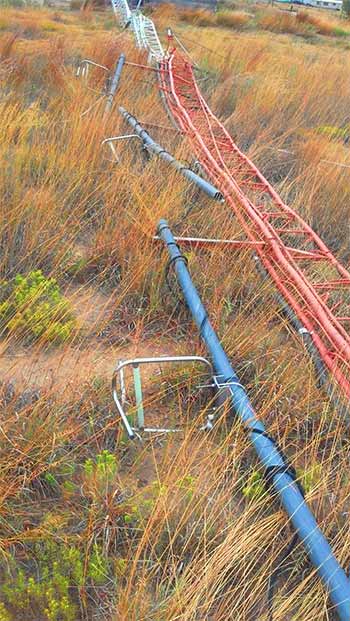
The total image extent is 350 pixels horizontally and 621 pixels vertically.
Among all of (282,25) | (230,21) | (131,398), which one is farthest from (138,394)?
(282,25)

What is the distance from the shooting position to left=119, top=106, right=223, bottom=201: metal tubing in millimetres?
3648

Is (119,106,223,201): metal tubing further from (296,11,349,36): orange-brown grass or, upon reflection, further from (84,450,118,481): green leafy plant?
(296,11,349,36): orange-brown grass

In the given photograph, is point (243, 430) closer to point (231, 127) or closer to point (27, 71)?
point (231, 127)

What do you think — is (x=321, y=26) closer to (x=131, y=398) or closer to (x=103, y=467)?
(x=131, y=398)

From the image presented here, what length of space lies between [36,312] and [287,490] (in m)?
1.43

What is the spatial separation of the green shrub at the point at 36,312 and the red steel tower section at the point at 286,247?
1239 mm

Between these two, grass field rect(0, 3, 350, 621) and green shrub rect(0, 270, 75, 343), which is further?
green shrub rect(0, 270, 75, 343)

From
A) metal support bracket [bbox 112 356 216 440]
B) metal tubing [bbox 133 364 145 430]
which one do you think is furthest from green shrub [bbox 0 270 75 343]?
metal tubing [bbox 133 364 145 430]

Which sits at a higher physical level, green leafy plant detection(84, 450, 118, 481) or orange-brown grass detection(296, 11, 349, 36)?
orange-brown grass detection(296, 11, 349, 36)

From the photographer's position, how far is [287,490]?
1.92m

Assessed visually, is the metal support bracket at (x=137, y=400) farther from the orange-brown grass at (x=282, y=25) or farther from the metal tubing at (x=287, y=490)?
the orange-brown grass at (x=282, y=25)

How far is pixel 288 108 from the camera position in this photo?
269 inches

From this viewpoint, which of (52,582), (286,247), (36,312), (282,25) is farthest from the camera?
(282,25)

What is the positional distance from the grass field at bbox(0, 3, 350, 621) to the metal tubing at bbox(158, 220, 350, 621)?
2.6 inches
